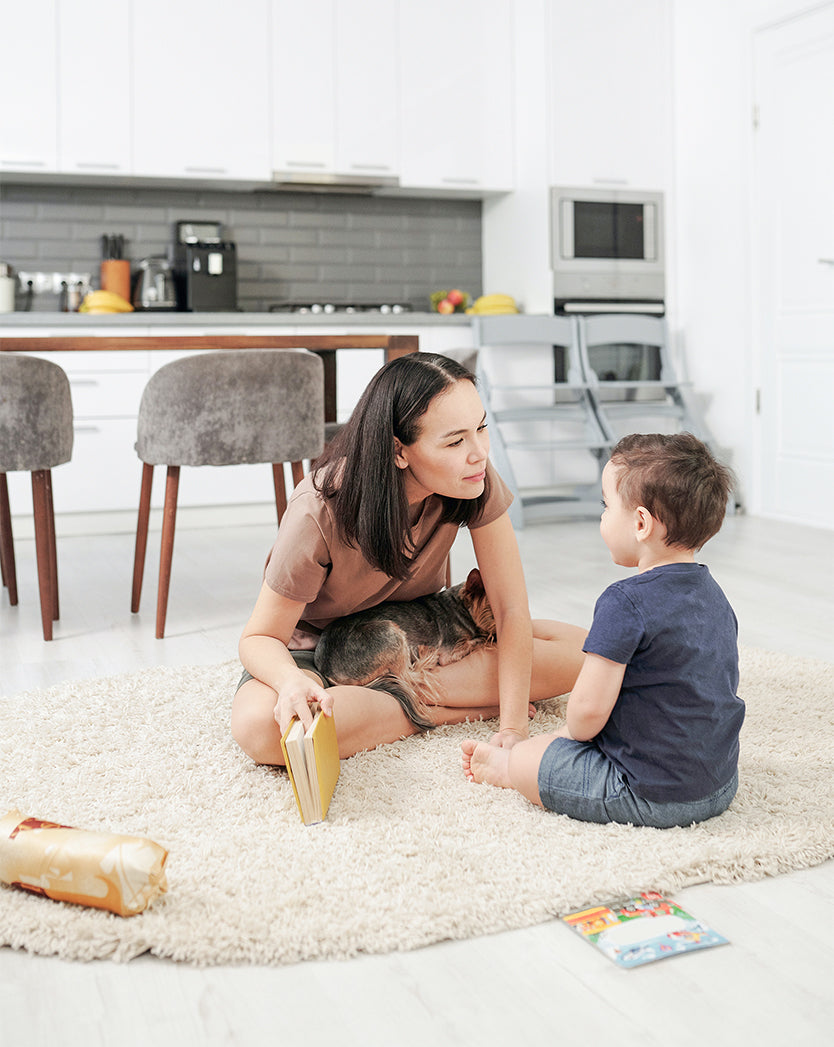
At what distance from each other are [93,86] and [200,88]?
441 mm

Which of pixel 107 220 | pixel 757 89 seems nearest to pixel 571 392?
pixel 757 89

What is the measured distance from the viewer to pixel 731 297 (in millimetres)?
4914

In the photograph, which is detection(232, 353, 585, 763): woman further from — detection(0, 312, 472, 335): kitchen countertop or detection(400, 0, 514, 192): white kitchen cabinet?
detection(400, 0, 514, 192): white kitchen cabinet

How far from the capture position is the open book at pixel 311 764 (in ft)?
4.53

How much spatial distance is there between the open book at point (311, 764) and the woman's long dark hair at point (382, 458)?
291 millimetres

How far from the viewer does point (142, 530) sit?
9.56ft

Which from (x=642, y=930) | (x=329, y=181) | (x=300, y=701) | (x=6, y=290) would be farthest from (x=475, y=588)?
(x=329, y=181)

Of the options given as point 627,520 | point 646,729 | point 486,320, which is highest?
point 486,320

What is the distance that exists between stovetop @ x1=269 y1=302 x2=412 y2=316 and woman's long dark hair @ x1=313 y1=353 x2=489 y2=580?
3.21 metres

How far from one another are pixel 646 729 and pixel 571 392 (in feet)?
12.4

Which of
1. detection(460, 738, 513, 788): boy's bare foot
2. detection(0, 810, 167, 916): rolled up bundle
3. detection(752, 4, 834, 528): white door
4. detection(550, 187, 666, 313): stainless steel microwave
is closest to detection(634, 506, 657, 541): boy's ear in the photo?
detection(460, 738, 513, 788): boy's bare foot

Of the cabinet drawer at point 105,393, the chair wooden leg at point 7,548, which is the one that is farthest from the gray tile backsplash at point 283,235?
the chair wooden leg at point 7,548

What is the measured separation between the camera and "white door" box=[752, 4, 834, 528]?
4.40 m

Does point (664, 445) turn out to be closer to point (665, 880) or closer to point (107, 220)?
point (665, 880)
